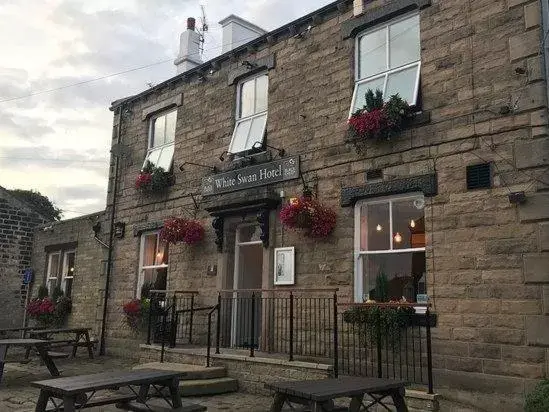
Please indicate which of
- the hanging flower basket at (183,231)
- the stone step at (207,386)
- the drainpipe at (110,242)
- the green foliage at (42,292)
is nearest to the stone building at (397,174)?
the hanging flower basket at (183,231)

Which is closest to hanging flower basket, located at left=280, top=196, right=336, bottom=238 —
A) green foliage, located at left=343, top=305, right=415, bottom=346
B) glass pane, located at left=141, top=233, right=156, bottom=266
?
green foliage, located at left=343, top=305, right=415, bottom=346

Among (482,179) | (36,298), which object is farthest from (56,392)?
(36,298)

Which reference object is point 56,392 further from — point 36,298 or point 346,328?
point 36,298

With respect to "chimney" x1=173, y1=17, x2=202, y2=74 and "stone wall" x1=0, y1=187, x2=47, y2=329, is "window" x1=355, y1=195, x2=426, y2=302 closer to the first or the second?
"chimney" x1=173, y1=17, x2=202, y2=74

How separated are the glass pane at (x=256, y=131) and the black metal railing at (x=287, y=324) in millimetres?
2784

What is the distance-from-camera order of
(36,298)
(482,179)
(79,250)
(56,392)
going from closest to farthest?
(56,392)
(482,179)
(79,250)
(36,298)

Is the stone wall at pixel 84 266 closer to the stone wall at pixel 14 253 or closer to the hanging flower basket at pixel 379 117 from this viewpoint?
the stone wall at pixel 14 253

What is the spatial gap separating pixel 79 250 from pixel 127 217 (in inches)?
115

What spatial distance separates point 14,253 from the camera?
16.5 meters

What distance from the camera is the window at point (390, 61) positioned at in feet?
25.6

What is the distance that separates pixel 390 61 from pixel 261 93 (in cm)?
284

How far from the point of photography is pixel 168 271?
10.8m

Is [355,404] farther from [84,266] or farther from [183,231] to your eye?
[84,266]

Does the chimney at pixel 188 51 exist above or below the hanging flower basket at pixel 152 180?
above
